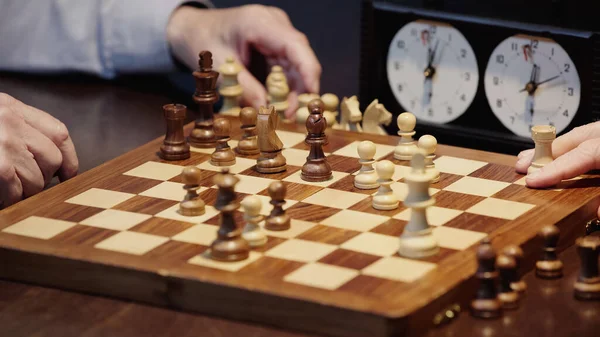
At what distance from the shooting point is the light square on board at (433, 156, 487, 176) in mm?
2197

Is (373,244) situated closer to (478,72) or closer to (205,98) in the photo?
(205,98)

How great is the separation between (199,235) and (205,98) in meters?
0.65

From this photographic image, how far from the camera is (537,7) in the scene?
2553 millimetres

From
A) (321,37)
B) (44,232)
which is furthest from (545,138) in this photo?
(321,37)

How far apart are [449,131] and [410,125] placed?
47 centimetres

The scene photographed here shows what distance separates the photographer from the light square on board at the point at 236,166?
222 cm

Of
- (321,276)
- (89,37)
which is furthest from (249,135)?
(89,37)

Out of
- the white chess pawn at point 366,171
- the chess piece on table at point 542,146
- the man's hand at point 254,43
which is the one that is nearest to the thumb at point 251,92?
the man's hand at point 254,43

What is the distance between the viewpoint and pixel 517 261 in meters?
1.66

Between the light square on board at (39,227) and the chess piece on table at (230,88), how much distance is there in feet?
2.95

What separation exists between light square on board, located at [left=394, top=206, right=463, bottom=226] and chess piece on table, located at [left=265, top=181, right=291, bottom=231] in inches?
8.3

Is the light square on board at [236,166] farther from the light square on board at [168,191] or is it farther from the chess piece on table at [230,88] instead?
the chess piece on table at [230,88]

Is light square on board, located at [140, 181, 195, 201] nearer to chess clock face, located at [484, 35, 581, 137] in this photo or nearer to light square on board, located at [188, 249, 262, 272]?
light square on board, located at [188, 249, 262, 272]

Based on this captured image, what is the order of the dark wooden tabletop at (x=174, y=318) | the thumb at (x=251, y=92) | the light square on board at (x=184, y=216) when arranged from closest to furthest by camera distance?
the dark wooden tabletop at (x=174, y=318)
the light square on board at (x=184, y=216)
the thumb at (x=251, y=92)
